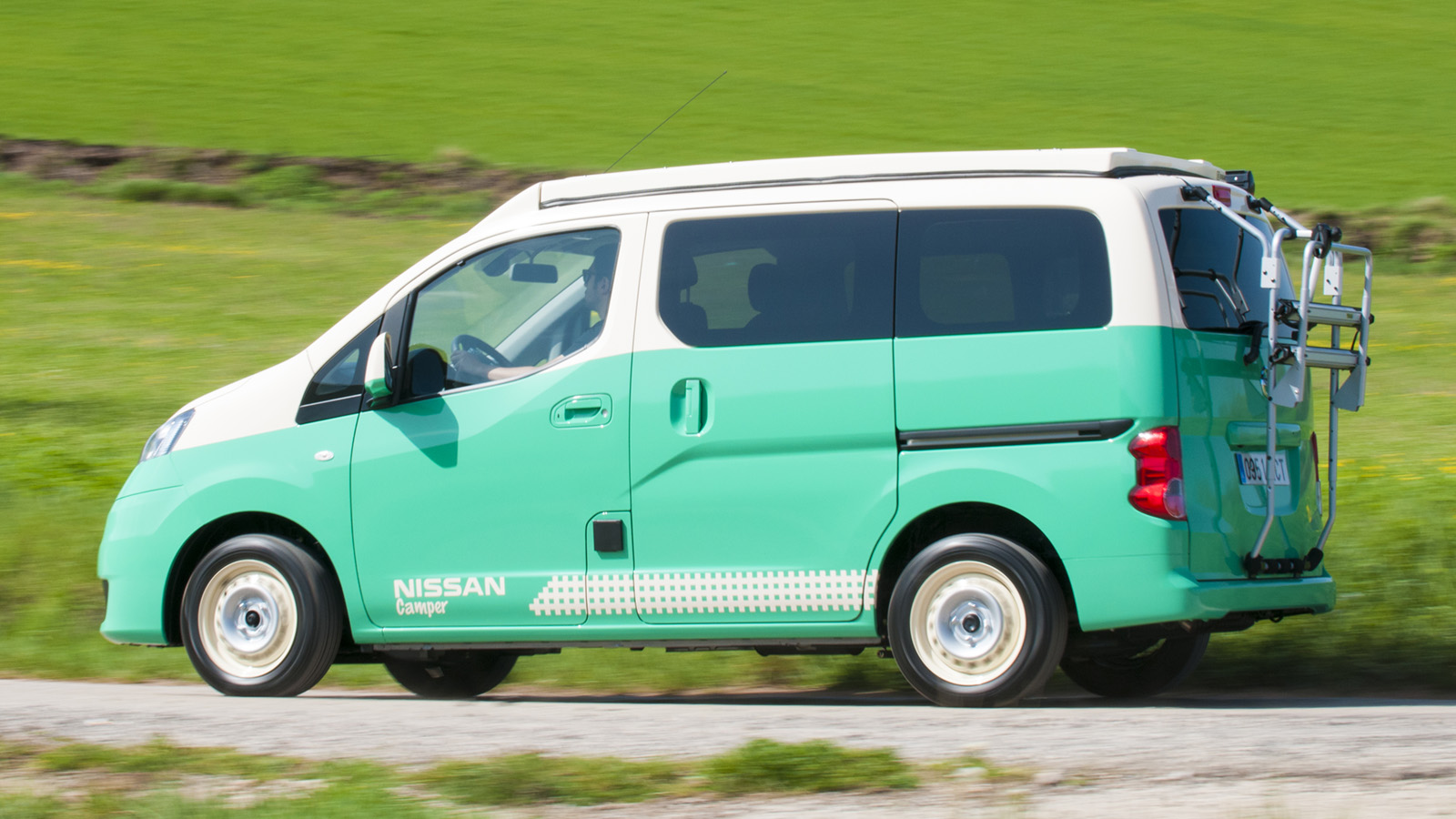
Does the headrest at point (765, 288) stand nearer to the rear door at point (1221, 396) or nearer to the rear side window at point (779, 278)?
the rear side window at point (779, 278)

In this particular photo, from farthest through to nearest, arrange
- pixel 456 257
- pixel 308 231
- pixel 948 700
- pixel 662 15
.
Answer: pixel 662 15, pixel 308 231, pixel 456 257, pixel 948 700

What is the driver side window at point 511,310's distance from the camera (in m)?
6.64

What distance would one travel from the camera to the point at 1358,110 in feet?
87.0

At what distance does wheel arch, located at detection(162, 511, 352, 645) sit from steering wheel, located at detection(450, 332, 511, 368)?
95 cm

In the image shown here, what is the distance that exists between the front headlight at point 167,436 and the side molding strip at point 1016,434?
2.97 metres

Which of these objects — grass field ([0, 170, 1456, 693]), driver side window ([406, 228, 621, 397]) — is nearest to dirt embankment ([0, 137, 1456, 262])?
grass field ([0, 170, 1456, 693])

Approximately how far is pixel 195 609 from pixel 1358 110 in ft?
76.6

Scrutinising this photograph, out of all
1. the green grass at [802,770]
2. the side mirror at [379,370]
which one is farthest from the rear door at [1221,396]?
the side mirror at [379,370]

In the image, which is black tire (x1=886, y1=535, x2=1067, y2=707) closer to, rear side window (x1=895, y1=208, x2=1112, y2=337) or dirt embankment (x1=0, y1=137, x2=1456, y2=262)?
rear side window (x1=895, y1=208, x2=1112, y2=337)

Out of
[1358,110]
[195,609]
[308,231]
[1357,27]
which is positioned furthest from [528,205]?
[1357,27]

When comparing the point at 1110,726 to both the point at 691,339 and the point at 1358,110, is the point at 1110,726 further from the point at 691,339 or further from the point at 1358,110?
the point at 1358,110

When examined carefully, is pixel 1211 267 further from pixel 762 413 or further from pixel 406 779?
pixel 406 779

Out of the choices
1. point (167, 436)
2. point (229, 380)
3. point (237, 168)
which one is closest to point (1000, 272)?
point (167, 436)

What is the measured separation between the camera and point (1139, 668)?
24.1ft
